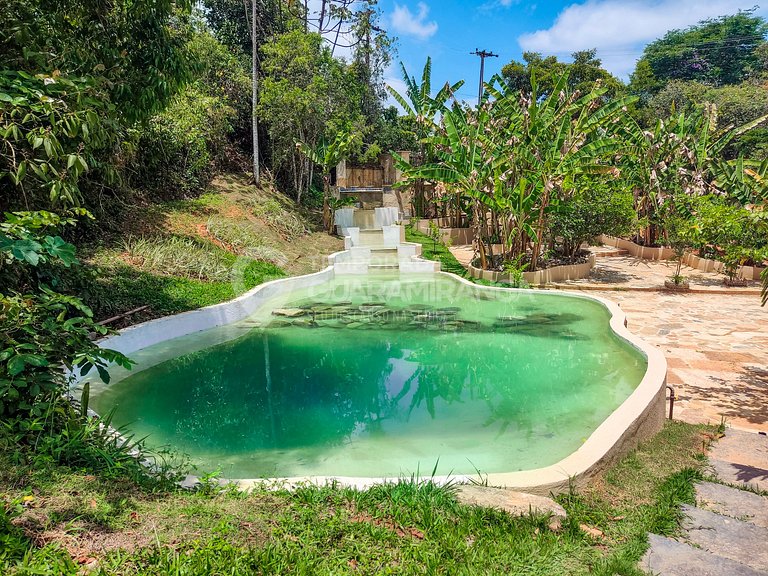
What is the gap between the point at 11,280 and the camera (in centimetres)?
478

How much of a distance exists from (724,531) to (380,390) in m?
4.33

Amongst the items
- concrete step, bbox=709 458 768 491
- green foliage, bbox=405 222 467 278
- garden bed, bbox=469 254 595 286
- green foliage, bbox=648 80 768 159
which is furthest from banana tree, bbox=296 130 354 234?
green foliage, bbox=648 80 768 159

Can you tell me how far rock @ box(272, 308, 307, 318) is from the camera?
10.9 meters

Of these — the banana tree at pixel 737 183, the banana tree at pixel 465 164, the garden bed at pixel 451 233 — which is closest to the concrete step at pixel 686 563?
the banana tree at pixel 465 164

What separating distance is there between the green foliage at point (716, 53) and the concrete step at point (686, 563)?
2256 inches

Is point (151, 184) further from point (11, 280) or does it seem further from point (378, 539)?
point (378, 539)

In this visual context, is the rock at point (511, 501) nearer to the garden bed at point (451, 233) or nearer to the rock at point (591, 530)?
the rock at point (591, 530)

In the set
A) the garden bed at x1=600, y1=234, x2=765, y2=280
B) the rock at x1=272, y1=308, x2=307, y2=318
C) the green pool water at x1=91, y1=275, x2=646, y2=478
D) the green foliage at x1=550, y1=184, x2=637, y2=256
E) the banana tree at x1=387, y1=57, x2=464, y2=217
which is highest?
the banana tree at x1=387, y1=57, x2=464, y2=217

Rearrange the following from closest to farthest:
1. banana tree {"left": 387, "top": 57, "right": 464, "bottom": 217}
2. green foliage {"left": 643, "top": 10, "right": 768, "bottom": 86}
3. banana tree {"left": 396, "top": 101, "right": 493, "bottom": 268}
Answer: banana tree {"left": 396, "top": 101, "right": 493, "bottom": 268} → banana tree {"left": 387, "top": 57, "right": 464, "bottom": 217} → green foliage {"left": 643, "top": 10, "right": 768, "bottom": 86}

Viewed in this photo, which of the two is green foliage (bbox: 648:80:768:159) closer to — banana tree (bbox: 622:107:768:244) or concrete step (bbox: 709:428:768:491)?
banana tree (bbox: 622:107:768:244)

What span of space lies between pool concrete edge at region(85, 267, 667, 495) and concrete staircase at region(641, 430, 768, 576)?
2.38 ft

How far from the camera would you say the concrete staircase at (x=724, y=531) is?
3158 millimetres

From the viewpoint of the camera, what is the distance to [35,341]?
A: 4.01 meters

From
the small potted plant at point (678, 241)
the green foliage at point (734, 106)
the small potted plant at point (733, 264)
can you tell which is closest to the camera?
the small potted plant at point (733, 264)
